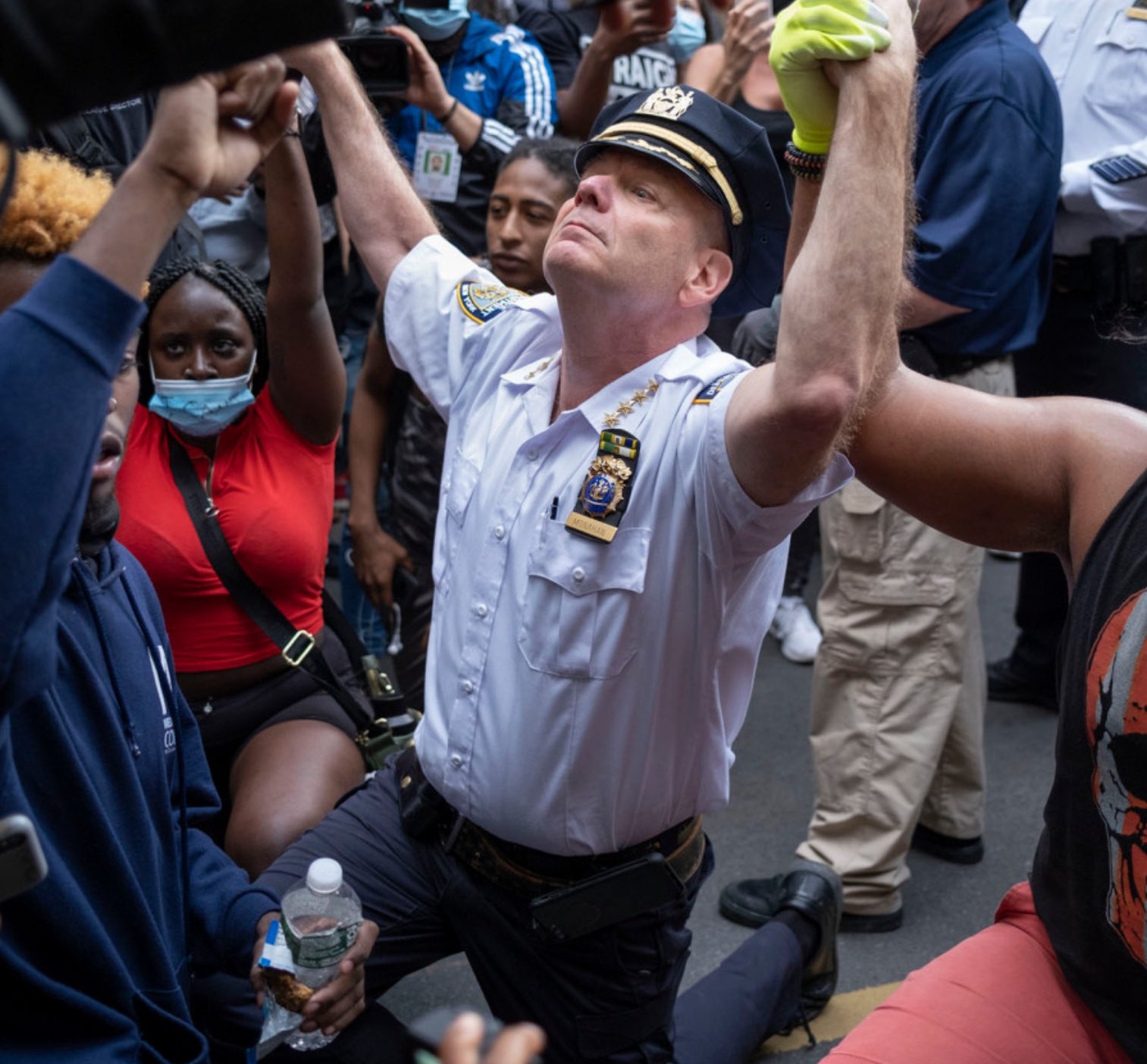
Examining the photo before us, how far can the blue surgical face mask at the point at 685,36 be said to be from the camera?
514cm

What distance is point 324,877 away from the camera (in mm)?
2135

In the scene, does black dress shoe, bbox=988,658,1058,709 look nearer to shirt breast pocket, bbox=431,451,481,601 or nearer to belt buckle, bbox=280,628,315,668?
belt buckle, bbox=280,628,315,668

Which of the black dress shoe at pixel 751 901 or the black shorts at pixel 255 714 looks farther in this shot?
the black dress shoe at pixel 751 901

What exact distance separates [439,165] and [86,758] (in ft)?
10.0

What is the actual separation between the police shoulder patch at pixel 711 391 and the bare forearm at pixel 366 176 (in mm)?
742

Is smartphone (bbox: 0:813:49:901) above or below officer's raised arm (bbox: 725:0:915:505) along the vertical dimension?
below

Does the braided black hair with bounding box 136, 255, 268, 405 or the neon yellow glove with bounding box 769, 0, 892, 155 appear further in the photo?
the braided black hair with bounding box 136, 255, 268, 405

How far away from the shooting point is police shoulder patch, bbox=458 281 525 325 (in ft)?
7.98

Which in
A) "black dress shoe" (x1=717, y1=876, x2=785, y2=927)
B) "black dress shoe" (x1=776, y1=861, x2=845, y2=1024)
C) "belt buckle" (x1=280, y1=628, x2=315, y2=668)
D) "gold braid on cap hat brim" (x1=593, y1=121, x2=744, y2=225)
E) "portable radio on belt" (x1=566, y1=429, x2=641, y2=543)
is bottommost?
"black dress shoe" (x1=717, y1=876, x2=785, y2=927)

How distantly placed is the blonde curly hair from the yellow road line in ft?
7.15

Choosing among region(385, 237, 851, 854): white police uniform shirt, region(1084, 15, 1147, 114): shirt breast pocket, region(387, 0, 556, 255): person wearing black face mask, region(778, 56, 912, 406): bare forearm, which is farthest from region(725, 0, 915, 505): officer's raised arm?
region(387, 0, 556, 255): person wearing black face mask

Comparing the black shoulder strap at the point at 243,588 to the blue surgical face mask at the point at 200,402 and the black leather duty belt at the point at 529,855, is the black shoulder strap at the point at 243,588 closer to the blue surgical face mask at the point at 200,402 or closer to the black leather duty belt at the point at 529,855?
the blue surgical face mask at the point at 200,402

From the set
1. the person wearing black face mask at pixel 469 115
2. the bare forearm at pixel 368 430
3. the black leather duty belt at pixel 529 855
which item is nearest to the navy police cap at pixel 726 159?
the black leather duty belt at pixel 529 855

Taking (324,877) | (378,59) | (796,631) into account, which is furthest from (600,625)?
(796,631)
